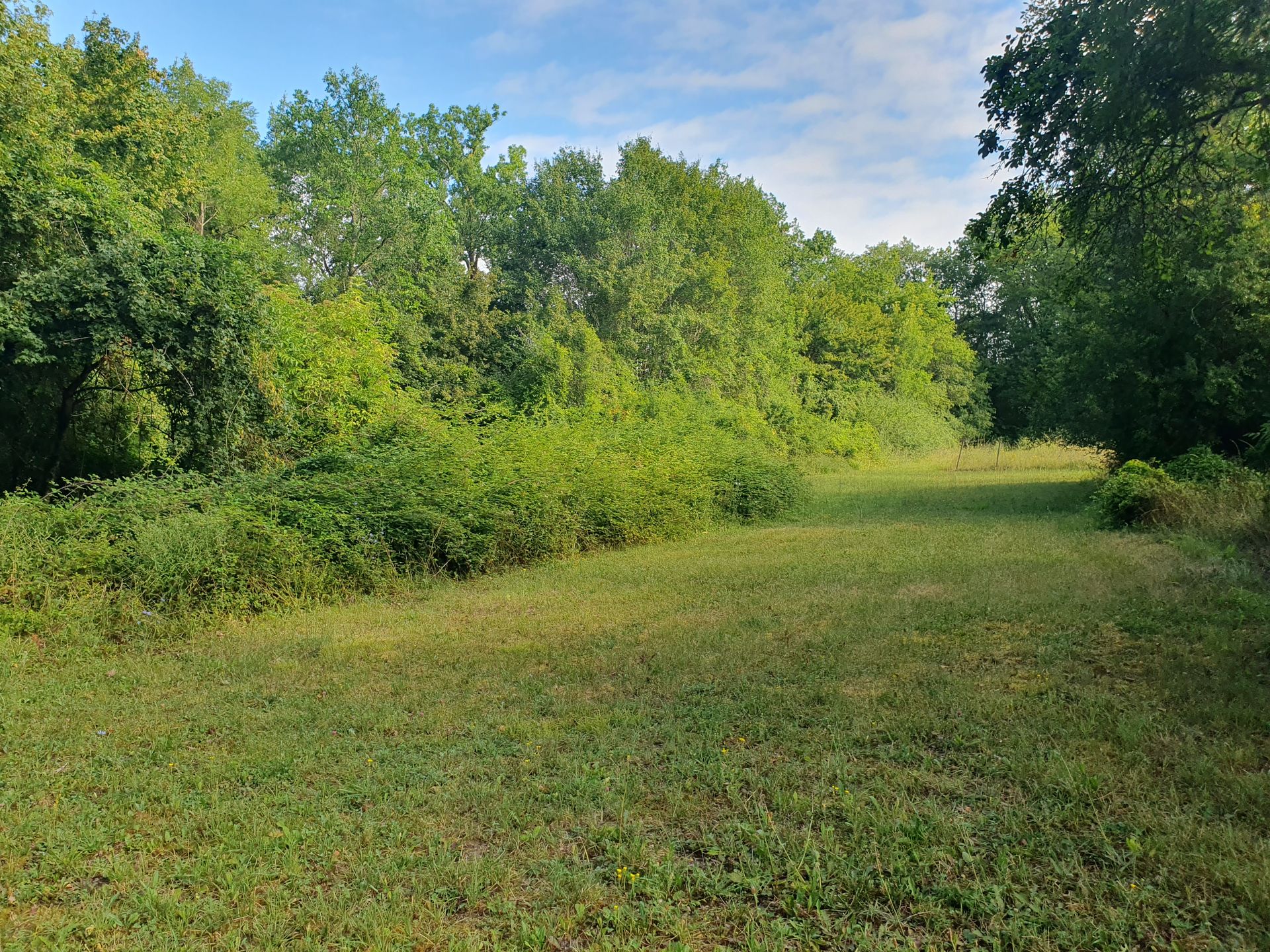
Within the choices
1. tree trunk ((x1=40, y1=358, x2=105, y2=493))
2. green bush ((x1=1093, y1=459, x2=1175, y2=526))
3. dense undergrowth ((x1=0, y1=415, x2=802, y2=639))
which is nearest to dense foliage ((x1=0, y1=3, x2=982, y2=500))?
tree trunk ((x1=40, y1=358, x2=105, y2=493))

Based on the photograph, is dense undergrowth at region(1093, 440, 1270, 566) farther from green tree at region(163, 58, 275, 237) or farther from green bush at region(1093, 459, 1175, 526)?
green tree at region(163, 58, 275, 237)

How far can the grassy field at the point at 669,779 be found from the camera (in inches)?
105

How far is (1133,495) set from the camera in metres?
10.5

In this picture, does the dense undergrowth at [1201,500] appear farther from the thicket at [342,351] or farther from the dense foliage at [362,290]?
the dense foliage at [362,290]

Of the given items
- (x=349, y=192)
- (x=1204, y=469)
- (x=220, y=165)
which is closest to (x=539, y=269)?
(x=349, y=192)

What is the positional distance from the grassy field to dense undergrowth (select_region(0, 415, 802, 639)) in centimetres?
64

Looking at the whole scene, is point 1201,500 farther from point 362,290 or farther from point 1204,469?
point 362,290

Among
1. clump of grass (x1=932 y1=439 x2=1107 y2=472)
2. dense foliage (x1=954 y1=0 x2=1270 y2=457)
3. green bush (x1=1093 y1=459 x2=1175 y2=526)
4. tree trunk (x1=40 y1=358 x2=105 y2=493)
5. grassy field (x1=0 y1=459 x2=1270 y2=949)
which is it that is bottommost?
clump of grass (x1=932 y1=439 x2=1107 y2=472)

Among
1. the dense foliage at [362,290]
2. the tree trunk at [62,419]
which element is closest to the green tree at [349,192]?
the dense foliage at [362,290]

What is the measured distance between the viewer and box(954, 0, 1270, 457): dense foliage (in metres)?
6.43

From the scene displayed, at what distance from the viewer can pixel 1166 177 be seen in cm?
752

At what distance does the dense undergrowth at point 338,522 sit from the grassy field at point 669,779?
25.3 inches

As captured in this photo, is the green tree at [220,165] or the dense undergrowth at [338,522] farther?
the green tree at [220,165]

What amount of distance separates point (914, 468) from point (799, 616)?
23.7 m
